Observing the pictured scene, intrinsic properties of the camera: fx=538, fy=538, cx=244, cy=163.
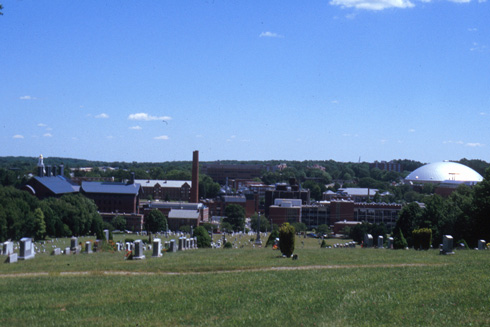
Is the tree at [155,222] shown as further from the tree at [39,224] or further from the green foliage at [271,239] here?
the green foliage at [271,239]

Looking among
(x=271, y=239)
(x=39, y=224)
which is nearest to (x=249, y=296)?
(x=271, y=239)

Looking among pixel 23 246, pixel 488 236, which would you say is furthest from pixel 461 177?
pixel 23 246

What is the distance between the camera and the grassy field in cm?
933

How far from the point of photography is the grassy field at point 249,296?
933 centimetres

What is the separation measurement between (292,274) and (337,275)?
3.81 feet

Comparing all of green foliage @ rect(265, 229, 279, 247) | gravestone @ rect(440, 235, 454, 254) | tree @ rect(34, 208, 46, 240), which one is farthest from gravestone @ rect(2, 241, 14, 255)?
tree @ rect(34, 208, 46, 240)

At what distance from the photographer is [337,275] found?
13328 millimetres

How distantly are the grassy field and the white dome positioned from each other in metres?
145

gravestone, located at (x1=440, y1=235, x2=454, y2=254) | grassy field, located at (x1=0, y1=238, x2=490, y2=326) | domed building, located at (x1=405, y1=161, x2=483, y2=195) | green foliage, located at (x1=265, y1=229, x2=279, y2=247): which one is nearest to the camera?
grassy field, located at (x1=0, y1=238, x2=490, y2=326)

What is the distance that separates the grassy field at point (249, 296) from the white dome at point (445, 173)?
476 feet

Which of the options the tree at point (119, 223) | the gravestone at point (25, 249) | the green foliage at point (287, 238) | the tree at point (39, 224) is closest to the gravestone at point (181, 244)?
the gravestone at point (25, 249)

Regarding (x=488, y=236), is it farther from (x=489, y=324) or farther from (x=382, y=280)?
(x=489, y=324)

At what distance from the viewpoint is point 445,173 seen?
518 ft

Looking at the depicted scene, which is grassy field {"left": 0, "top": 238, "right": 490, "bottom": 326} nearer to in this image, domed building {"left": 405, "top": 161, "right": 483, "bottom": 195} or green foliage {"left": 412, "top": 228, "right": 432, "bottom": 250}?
green foliage {"left": 412, "top": 228, "right": 432, "bottom": 250}
